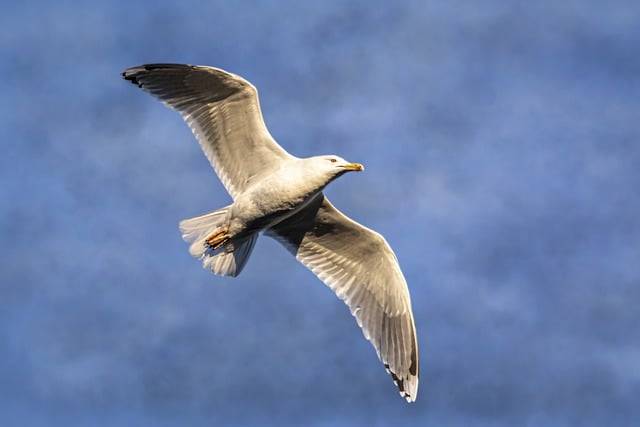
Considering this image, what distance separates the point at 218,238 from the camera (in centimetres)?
1354

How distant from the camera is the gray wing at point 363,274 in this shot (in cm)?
1407

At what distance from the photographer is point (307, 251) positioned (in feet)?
47.8

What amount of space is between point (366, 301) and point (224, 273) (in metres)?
1.91

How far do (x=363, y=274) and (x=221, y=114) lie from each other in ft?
8.99

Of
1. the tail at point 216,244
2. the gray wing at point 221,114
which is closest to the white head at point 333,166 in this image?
the gray wing at point 221,114

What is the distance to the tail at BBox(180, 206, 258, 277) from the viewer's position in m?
13.6

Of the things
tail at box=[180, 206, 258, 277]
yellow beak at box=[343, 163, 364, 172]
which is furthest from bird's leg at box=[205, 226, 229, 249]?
yellow beak at box=[343, 163, 364, 172]

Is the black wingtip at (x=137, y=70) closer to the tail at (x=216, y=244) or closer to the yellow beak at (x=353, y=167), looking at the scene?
the tail at (x=216, y=244)

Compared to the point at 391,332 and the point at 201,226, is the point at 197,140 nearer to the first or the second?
the point at 201,226

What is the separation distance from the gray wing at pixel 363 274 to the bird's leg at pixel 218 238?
1027mm

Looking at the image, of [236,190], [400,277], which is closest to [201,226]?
[236,190]

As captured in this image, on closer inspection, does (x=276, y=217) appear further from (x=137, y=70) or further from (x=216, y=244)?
(x=137, y=70)

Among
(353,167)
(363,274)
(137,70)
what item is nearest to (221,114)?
(137,70)

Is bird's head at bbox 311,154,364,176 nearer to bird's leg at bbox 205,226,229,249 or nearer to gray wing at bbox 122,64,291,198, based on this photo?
gray wing at bbox 122,64,291,198
